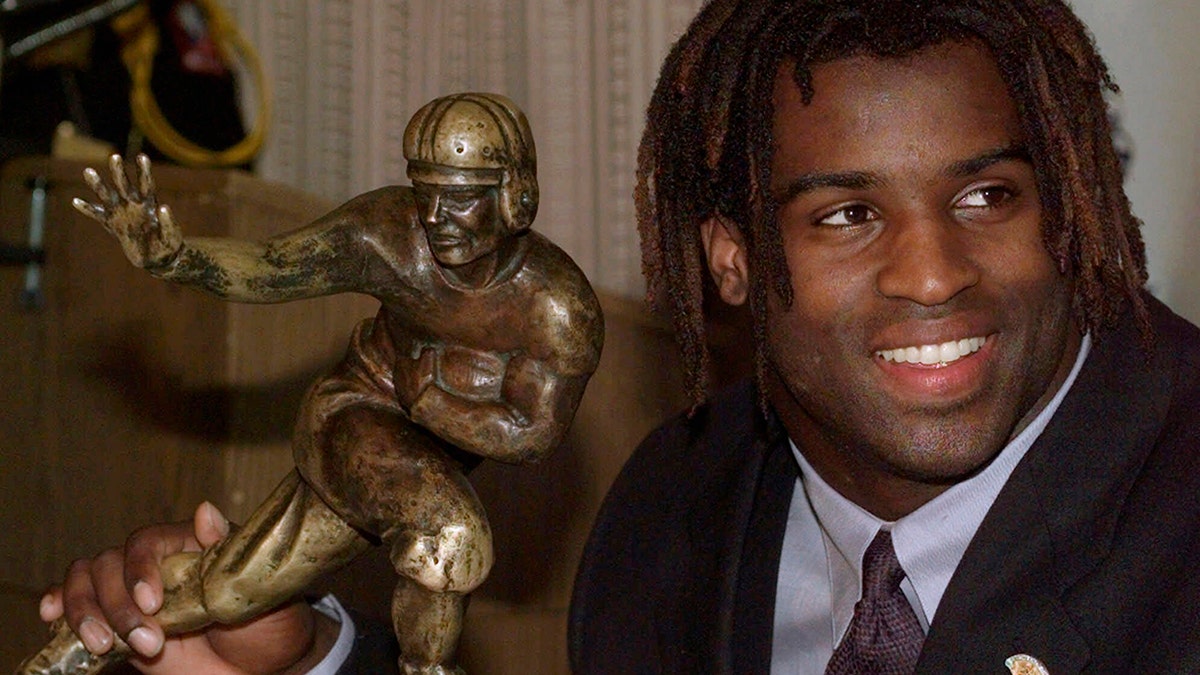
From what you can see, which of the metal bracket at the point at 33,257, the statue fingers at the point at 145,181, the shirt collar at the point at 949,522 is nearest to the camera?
the statue fingers at the point at 145,181

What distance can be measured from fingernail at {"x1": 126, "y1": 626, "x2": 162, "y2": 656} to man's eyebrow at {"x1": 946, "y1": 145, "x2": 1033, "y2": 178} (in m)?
0.54

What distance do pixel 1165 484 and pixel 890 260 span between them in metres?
0.23

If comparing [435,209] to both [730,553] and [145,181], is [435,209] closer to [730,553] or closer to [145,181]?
[145,181]

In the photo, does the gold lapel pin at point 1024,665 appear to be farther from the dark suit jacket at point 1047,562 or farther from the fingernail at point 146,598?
the fingernail at point 146,598

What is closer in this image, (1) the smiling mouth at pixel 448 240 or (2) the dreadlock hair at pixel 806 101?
(1) the smiling mouth at pixel 448 240

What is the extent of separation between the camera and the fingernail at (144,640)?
3.09 feet

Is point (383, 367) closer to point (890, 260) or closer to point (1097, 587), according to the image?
point (890, 260)

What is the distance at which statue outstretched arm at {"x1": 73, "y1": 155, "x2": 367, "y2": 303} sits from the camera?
0.76 meters

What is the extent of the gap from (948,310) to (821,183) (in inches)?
4.4

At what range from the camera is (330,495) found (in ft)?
2.75

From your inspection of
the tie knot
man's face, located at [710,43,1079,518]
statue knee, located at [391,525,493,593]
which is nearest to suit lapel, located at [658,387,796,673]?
the tie knot

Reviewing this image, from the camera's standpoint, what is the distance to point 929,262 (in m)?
0.98

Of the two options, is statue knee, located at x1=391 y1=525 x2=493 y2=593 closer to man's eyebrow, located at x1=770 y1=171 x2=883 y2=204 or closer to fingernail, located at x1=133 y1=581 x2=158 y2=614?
fingernail, located at x1=133 y1=581 x2=158 y2=614

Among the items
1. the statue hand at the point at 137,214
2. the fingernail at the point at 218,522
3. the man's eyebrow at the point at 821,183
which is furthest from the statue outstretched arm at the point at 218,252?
the man's eyebrow at the point at 821,183
